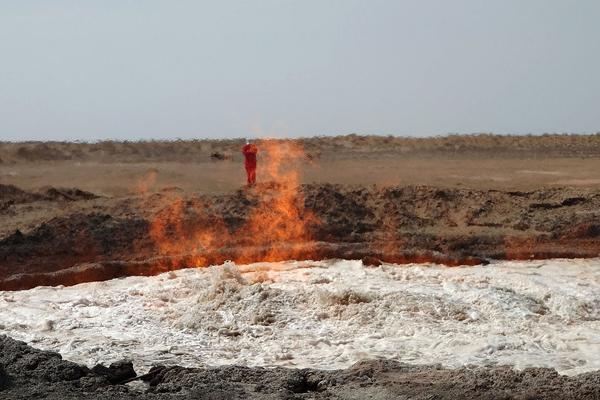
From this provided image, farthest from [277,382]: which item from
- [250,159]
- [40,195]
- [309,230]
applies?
[40,195]

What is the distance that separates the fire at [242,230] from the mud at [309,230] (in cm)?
2

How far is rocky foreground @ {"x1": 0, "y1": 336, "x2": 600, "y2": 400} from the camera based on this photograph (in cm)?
610

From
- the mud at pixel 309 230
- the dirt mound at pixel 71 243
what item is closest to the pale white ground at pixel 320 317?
the mud at pixel 309 230

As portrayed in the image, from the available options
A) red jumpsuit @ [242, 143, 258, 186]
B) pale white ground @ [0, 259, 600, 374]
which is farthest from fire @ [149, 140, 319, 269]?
red jumpsuit @ [242, 143, 258, 186]

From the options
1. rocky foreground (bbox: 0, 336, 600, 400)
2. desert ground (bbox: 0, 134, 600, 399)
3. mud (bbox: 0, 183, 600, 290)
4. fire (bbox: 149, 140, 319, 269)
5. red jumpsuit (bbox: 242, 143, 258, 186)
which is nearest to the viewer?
rocky foreground (bbox: 0, 336, 600, 400)

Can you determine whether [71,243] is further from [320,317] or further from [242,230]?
[320,317]

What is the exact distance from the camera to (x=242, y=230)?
14945mm

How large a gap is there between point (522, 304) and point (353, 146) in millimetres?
24128

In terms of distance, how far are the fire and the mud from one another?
→ 0.02 m

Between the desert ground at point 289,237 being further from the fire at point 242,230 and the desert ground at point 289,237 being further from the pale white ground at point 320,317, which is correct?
the pale white ground at point 320,317

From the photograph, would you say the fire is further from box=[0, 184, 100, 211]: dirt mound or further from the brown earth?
box=[0, 184, 100, 211]: dirt mound

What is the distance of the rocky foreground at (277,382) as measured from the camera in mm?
6102

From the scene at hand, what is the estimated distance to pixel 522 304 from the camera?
34.1ft

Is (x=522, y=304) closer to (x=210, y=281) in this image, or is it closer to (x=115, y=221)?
(x=210, y=281)
